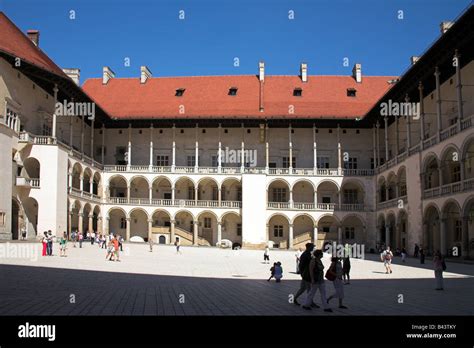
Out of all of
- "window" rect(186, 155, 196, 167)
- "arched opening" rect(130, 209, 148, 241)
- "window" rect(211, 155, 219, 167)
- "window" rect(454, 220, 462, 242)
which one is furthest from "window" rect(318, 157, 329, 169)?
"arched opening" rect(130, 209, 148, 241)

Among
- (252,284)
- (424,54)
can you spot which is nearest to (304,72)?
(424,54)

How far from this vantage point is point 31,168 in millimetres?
34562

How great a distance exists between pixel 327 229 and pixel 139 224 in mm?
16550

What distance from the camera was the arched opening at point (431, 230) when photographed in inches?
1232

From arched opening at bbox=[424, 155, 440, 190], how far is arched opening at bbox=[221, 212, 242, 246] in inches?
701

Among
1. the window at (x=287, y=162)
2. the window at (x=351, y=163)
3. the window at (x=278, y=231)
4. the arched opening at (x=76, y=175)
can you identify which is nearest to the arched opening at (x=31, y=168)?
the arched opening at (x=76, y=175)

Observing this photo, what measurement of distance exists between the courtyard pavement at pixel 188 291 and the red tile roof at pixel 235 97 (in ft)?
80.9

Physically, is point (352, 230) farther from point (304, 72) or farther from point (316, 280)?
point (316, 280)

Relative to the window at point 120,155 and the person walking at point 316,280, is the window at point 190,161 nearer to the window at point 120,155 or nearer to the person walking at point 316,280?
the window at point 120,155

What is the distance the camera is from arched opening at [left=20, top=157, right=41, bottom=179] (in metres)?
33.2

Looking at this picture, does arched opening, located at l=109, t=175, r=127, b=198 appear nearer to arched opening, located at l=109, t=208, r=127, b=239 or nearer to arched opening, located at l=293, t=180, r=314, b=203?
arched opening, located at l=109, t=208, r=127, b=239
